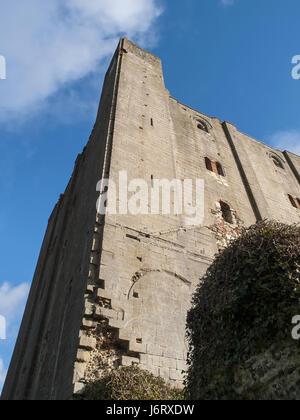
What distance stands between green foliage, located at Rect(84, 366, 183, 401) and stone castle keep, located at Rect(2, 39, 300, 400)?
1.37 ft

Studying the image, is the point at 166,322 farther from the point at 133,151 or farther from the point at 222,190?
the point at 222,190

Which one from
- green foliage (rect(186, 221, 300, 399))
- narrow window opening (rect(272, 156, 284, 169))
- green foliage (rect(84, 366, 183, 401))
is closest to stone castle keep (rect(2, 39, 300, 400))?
green foliage (rect(84, 366, 183, 401))

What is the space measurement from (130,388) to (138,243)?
365 cm

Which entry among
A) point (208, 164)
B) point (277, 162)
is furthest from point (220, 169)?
point (277, 162)

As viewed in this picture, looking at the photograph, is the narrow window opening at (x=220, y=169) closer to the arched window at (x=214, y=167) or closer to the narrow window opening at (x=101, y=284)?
the arched window at (x=214, y=167)

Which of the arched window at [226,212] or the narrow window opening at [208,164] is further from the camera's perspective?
the narrow window opening at [208,164]

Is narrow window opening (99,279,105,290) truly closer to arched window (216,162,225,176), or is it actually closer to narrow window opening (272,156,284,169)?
arched window (216,162,225,176)

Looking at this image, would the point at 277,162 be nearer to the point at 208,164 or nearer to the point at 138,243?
the point at 208,164

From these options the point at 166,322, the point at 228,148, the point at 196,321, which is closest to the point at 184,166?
the point at 228,148

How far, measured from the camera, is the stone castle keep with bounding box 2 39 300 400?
6.76m

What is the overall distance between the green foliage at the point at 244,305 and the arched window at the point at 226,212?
25.6 ft

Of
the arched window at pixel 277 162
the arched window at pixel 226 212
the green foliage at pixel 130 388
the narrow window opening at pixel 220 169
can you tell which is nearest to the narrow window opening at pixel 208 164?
the narrow window opening at pixel 220 169

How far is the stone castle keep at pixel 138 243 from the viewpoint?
266 inches

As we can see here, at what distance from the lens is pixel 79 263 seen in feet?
28.7
